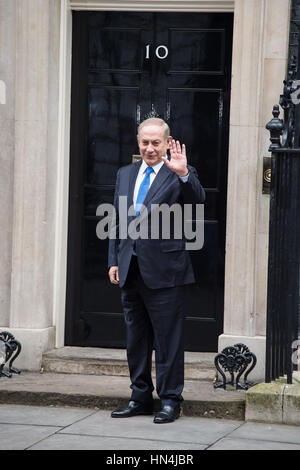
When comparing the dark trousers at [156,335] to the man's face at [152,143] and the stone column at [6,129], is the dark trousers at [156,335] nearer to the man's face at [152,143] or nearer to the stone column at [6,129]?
the man's face at [152,143]

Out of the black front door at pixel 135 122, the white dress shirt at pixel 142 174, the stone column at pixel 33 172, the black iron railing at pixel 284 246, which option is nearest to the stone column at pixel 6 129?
the stone column at pixel 33 172

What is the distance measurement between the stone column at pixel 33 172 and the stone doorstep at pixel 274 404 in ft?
6.86

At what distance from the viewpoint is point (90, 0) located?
8.60m

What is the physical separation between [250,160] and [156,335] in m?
1.81

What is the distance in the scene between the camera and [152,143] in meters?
6.83

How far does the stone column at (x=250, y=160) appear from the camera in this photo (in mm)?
7980

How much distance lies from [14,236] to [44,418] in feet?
6.14

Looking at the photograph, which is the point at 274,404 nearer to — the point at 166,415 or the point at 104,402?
the point at 166,415

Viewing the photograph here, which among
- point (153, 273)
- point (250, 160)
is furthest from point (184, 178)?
point (250, 160)

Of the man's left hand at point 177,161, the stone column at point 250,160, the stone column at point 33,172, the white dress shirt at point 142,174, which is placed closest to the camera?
the man's left hand at point 177,161

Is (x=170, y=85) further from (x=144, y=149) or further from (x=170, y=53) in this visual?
(x=144, y=149)

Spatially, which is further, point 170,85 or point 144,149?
point 170,85

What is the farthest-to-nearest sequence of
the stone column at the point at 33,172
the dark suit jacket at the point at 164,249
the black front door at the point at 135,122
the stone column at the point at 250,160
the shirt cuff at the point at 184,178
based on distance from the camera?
the black front door at the point at 135,122 → the stone column at the point at 33,172 → the stone column at the point at 250,160 → the dark suit jacket at the point at 164,249 → the shirt cuff at the point at 184,178
